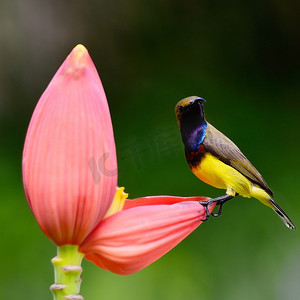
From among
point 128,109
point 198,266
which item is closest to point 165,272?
point 198,266

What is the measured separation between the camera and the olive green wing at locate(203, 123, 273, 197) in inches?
16.9

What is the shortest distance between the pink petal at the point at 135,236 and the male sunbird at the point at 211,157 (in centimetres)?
3

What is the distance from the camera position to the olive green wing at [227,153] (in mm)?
428

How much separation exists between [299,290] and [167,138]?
61cm

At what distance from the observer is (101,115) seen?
1.14ft

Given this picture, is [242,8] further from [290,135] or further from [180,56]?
[290,135]

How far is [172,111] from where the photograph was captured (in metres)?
1.15

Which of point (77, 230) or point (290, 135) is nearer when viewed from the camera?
point (77, 230)

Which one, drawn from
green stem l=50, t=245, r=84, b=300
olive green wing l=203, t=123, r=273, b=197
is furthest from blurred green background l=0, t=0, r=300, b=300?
green stem l=50, t=245, r=84, b=300

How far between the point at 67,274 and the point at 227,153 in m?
0.16

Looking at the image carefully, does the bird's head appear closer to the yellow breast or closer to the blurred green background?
the yellow breast

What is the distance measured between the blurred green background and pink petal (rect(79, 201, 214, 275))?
1.68 feet

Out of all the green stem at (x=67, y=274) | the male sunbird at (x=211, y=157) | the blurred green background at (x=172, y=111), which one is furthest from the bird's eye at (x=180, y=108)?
the blurred green background at (x=172, y=111)

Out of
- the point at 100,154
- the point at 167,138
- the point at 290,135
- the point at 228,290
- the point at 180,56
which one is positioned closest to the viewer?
the point at 100,154
